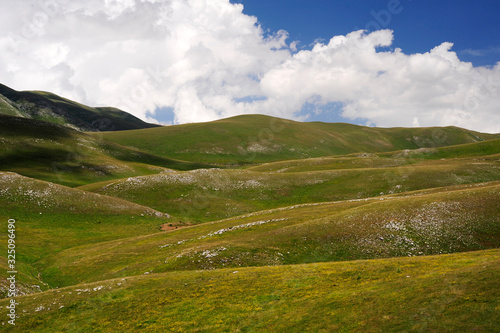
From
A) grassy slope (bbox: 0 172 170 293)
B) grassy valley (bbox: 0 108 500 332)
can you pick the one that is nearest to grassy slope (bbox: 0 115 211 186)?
grassy valley (bbox: 0 108 500 332)

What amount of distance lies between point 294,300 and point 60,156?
123 metres

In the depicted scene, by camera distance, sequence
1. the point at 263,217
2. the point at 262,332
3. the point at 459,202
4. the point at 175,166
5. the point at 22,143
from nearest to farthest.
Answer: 1. the point at 262,332
2. the point at 459,202
3. the point at 263,217
4. the point at 22,143
5. the point at 175,166

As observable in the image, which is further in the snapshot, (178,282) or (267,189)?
(267,189)

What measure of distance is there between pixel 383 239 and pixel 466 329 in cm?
2757

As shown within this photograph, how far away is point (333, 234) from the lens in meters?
44.1

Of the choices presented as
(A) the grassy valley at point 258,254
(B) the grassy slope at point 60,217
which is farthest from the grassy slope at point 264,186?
(B) the grassy slope at point 60,217

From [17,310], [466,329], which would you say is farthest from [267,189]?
[466,329]

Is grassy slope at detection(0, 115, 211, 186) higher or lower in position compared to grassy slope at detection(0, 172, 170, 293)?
higher

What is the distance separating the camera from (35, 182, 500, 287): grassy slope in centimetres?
3959

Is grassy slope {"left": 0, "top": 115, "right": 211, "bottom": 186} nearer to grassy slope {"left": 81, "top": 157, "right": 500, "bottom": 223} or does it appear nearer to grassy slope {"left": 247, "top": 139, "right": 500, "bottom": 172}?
grassy slope {"left": 81, "top": 157, "right": 500, "bottom": 223}

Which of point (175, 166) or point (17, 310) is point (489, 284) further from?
point (175, 166)

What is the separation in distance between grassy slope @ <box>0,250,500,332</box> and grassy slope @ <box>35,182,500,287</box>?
23.6ft

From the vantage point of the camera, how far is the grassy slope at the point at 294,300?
17.8 meters

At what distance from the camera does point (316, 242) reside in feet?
141
